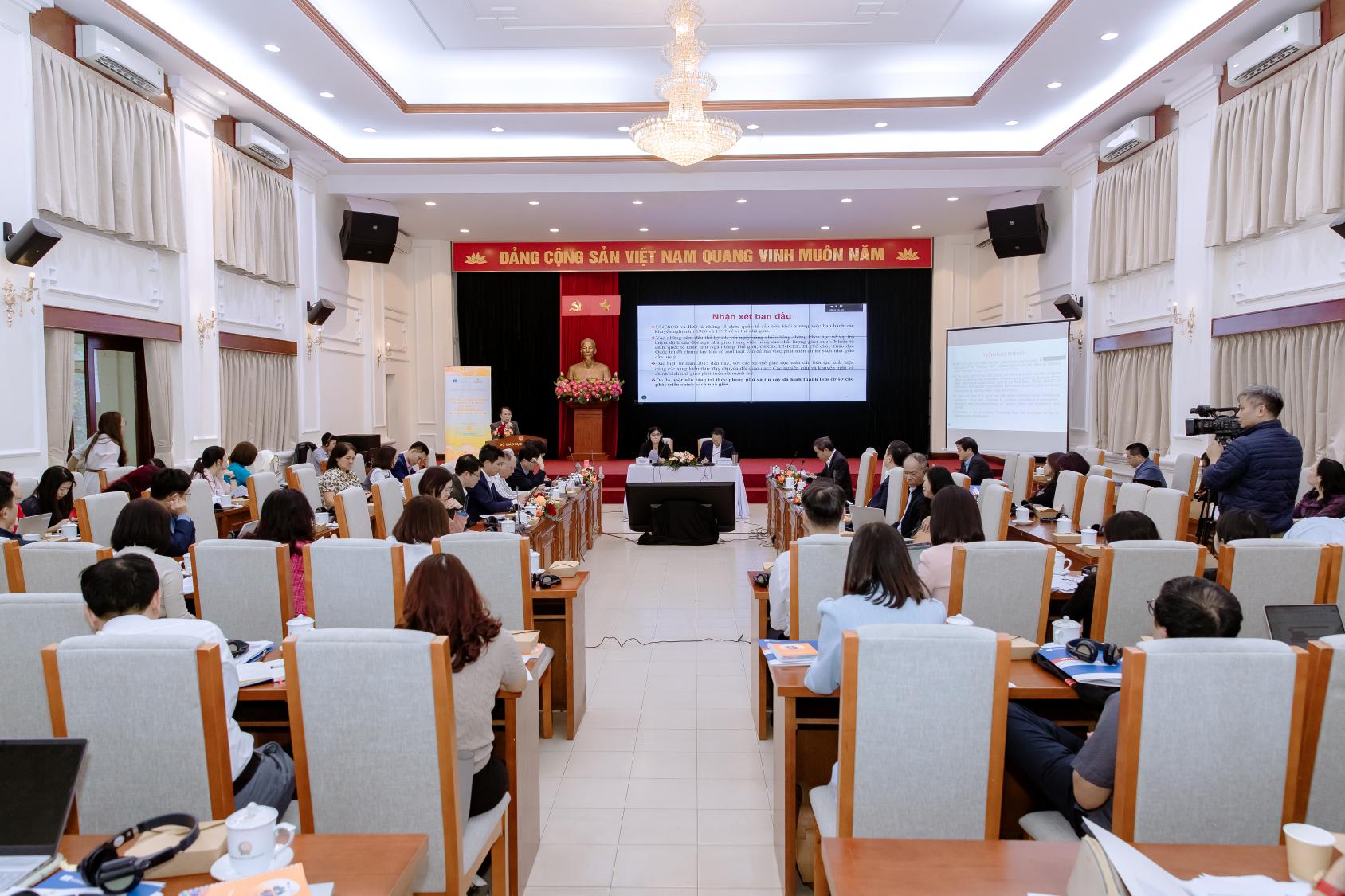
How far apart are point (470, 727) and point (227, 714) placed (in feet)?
1.87

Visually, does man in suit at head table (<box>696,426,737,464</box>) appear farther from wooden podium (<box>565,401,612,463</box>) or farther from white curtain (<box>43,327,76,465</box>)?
white curtain (<box>43,327,76,465</box>)

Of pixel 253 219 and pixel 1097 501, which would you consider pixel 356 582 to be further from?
pixel 253 219

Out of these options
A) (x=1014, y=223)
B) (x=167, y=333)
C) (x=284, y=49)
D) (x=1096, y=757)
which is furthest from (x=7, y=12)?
(x=1014, y=223)

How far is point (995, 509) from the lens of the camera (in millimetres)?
5684

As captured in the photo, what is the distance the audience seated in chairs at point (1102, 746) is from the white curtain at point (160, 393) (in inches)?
300

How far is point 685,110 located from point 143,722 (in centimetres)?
636

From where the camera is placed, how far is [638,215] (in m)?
11.8

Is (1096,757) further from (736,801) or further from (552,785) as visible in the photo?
(552,785)

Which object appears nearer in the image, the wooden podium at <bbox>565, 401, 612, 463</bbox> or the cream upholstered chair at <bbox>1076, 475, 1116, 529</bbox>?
the cream upholstered chair at <bbox>1076, 475, 1116, 529</bbox>

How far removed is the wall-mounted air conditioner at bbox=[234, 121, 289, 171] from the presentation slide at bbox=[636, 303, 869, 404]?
650 centimetres

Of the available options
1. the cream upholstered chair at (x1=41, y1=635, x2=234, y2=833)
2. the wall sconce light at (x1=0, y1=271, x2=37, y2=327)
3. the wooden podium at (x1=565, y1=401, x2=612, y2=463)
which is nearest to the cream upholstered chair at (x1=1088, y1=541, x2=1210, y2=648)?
the cream upholstered chair at (x1=41, y1=635, x2=234, y2=833)

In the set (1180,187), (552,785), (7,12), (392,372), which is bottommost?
(552,785)

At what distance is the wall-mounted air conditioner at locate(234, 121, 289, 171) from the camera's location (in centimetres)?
825

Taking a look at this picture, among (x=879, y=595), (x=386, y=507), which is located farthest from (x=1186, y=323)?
(x=386, y=507)
